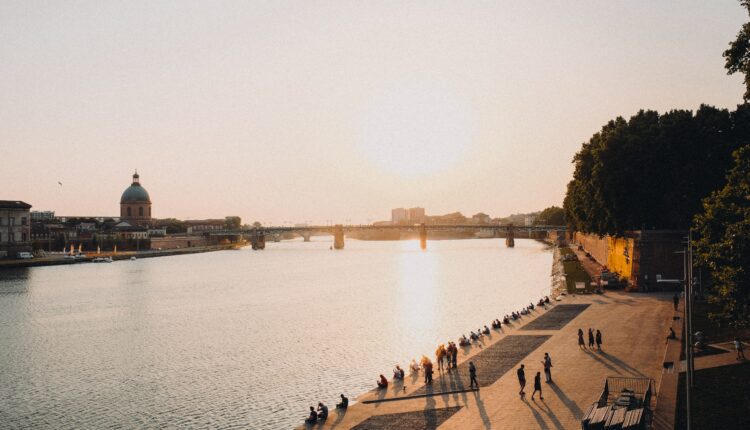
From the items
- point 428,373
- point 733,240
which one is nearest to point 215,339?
point 428,373

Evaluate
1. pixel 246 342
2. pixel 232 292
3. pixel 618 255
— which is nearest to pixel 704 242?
pixel 246 342

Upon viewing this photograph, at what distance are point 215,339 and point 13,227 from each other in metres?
127

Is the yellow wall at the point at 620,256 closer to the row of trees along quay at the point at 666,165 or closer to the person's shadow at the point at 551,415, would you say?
the row of trees along quay at the point at 666,165

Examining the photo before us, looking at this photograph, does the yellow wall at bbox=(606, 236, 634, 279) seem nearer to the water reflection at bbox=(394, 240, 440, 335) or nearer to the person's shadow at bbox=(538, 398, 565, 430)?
the water reflection at bbox=(394, 240, 440, 335)

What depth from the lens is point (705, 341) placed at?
143ft

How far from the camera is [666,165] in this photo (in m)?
78.6

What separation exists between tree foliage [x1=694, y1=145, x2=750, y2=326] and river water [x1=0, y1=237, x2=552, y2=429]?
21873mm

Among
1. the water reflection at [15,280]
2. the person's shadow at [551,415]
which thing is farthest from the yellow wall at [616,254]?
the water reflection at [15,280]

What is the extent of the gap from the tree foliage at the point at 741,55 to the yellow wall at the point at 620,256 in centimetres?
4617

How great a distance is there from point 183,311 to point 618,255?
58.0 metres

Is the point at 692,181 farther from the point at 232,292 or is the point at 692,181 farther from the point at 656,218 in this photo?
the point at 232,292

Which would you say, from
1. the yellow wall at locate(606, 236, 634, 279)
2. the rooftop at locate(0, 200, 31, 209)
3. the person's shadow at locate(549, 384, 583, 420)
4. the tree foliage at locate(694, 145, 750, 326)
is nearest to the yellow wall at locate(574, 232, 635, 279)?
the yellow wall at locate(606, 236, 634, 279)

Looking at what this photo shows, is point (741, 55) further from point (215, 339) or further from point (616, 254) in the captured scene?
point (616, 254)

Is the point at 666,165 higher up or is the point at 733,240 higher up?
the point at 666,165
